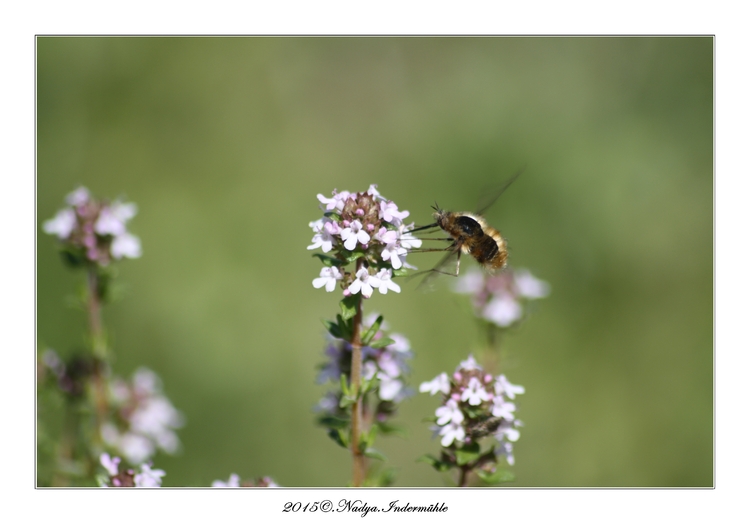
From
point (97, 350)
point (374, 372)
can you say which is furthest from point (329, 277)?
point (97, 350)

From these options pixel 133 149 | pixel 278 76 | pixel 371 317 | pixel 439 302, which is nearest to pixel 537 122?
pixel 439 302

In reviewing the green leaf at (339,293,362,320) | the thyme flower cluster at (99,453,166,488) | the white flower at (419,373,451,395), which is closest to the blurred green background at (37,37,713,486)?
the thyme flower cluster at (99,453,166,488)

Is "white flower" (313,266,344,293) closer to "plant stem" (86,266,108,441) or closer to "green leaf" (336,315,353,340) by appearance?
"green leaf" (336,315,353,340)

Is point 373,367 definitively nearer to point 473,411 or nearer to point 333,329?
point 333,329

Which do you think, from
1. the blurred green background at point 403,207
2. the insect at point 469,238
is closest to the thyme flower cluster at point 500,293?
the insect at point 469,238

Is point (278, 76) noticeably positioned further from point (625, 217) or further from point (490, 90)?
point (625, 217)

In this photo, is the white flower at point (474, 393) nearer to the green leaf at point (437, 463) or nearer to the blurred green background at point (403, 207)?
the green leaf at point (437, 463)
